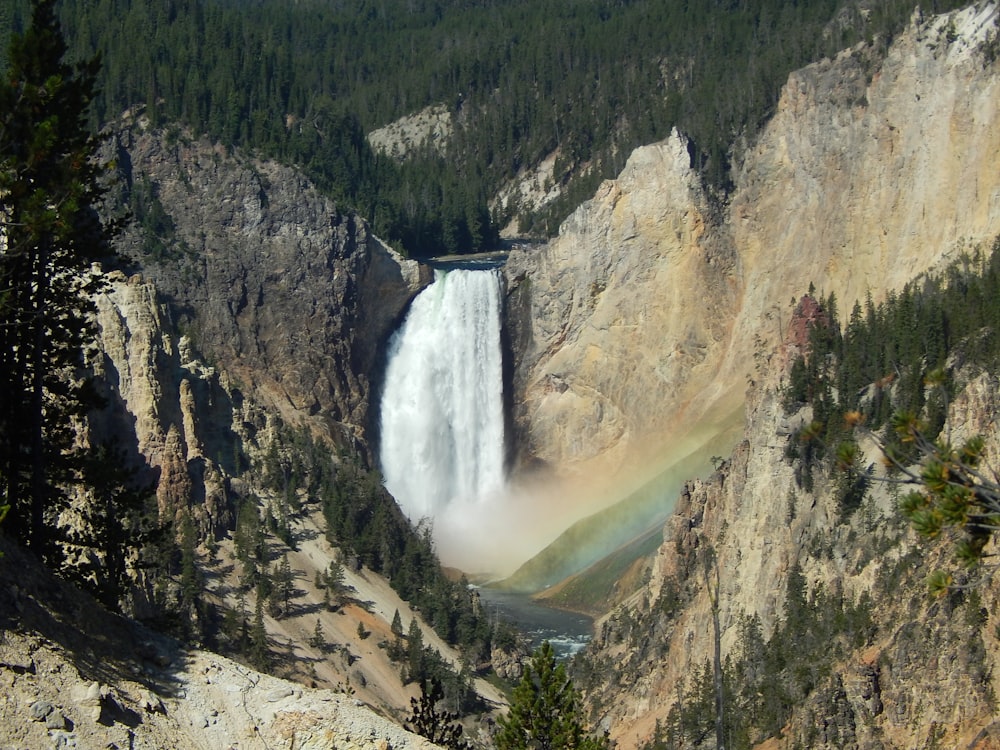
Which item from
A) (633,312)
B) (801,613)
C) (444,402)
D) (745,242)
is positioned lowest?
(801,613)

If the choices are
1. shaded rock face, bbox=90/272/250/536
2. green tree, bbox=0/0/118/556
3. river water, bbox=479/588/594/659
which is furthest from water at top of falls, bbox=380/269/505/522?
green tree, bbox=0/0/118/556

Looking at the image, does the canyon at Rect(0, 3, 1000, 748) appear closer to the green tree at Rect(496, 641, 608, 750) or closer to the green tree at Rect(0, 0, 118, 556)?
the green tree at Rect(496, 641, 608, 750)

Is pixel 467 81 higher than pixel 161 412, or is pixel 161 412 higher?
pixel 467 81

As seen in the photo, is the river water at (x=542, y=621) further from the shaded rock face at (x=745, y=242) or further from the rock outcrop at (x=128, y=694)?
the rock outcrop at (x=128, y=694)

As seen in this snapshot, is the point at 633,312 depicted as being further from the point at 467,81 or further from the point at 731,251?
the point at 467,81

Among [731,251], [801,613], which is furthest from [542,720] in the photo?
[731,251]

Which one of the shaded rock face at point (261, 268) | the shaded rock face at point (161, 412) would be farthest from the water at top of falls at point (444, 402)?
the shaded rock face at point (161, 412)

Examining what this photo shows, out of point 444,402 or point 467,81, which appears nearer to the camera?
point 444,402
